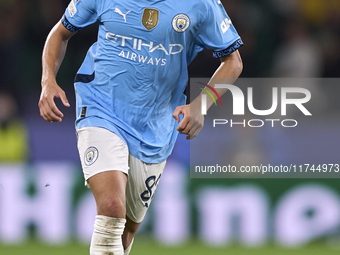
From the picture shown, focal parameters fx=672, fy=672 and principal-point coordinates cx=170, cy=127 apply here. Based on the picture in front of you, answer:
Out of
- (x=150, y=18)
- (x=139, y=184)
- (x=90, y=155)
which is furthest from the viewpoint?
(x=139, y=184)

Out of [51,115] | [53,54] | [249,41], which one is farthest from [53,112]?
[249,41]

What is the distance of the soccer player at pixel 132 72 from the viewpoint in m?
4.22

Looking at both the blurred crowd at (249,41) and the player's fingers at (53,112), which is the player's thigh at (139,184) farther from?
the blurred crowd at (249,41)

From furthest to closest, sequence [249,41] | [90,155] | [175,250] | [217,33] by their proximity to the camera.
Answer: [249,41]
[175,250]
[217,33]
[90,155]

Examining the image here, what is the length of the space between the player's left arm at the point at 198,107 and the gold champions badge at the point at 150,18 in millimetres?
544

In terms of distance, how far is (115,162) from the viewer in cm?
414

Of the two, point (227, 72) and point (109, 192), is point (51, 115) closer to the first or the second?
point (109, 192)

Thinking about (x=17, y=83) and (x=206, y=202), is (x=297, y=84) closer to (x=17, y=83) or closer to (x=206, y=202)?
(x=206, y=202)

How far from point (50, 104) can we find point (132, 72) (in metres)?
0.58

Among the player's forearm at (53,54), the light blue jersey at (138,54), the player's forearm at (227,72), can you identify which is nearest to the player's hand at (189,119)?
the player's forearm at (227,72)

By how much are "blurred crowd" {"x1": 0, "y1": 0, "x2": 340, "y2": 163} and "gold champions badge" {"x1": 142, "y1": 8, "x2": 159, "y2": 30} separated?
488 centimetres

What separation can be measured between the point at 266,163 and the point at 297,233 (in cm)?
85

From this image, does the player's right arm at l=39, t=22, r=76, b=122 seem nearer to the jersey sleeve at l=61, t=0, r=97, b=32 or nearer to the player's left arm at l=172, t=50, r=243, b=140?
the jersey sleeve at l=61, t=0, r=97, b=32

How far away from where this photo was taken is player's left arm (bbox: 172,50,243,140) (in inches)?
159
